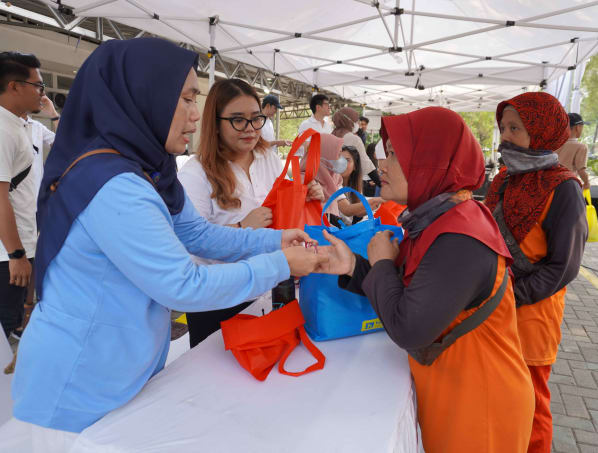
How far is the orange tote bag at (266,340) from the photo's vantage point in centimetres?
126

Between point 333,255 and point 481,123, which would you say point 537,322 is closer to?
point 333,255

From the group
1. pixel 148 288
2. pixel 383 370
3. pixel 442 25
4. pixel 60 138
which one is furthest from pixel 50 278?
pixel 442 25

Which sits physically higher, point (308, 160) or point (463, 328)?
point (308, 160)

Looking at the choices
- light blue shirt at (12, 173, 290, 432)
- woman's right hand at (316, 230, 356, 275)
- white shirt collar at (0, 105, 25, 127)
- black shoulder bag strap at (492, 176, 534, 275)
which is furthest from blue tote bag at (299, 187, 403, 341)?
white shirt collar at (0, 105, 25, 127)

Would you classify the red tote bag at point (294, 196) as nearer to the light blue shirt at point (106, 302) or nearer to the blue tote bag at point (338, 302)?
the blue tote bag at point (338, 302)

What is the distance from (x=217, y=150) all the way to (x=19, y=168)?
173cm

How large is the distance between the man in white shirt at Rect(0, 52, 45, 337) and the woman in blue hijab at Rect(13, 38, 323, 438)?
1.83 metres

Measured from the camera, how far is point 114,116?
1.10m

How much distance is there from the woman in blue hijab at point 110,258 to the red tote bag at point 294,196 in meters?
0.64

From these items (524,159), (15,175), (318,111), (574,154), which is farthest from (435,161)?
(318,111)

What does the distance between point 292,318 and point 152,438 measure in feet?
1.92

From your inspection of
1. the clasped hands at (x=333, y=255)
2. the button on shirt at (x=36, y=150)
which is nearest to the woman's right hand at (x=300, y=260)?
the clasped hands at (x=333, y=255)

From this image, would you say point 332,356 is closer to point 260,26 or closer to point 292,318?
point 292,318

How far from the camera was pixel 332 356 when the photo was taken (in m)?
1.38
